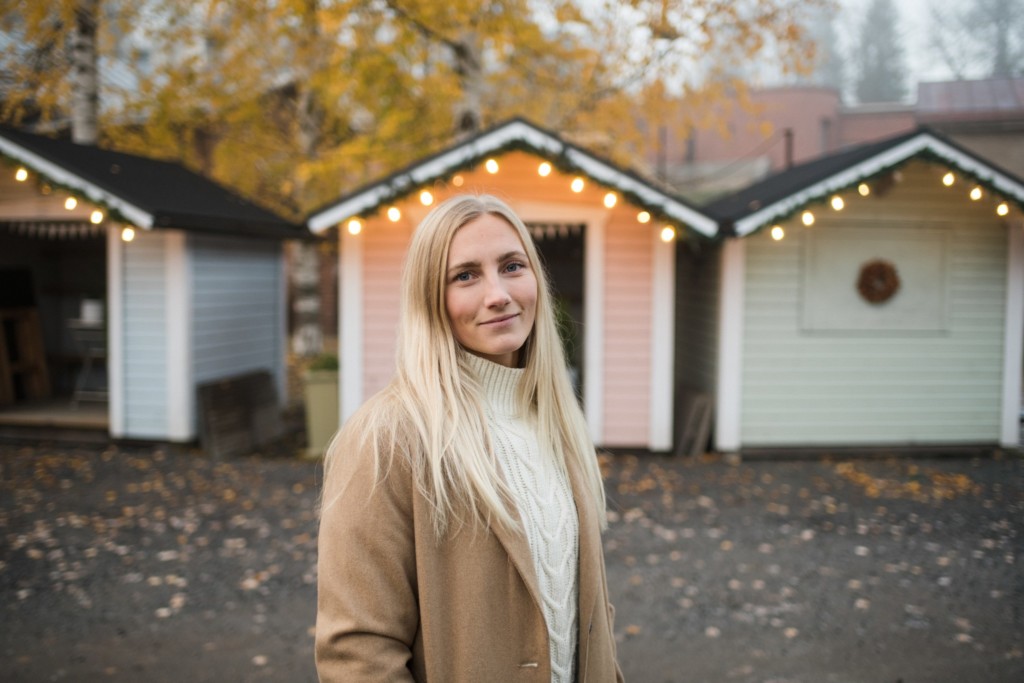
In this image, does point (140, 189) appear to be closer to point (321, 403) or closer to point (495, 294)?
point (321, 403)

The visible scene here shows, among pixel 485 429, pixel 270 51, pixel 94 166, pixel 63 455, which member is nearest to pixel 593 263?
pixel 94 166

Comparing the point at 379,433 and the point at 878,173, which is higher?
the point at 878,173

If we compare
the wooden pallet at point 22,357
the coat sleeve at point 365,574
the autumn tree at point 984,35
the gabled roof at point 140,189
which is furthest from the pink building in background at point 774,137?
the coat sleeve at point 365,574

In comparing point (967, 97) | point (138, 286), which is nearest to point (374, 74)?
point (138, 286)

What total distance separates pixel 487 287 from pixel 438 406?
28 centimetres

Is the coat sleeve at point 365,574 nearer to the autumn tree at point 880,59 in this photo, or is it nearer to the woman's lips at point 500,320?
the woman's lips at point 500,320

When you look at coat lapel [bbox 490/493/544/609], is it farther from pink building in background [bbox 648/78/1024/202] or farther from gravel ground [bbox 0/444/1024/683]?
pink building in background [bbox 648/78/1024/202]

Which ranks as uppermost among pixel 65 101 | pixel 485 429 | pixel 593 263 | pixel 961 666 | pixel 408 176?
pixel 65 101

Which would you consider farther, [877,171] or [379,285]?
[379,285]

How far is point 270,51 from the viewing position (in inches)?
630

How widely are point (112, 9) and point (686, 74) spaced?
9871 mm

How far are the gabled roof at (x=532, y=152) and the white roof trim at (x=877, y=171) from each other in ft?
1.85

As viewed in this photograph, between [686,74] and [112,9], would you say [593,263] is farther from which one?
[112,9]

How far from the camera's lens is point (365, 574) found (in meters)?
1.61
